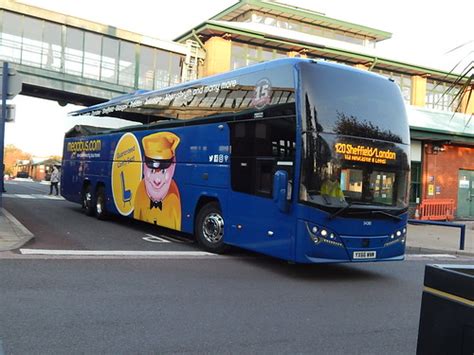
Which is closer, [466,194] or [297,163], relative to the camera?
[297,163]

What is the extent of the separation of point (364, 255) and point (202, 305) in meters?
3.46

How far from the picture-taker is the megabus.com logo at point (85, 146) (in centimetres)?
1579

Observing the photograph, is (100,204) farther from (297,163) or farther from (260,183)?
(297,163)

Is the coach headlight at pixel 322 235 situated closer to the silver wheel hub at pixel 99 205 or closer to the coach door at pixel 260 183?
the coach door at pixel 260 183

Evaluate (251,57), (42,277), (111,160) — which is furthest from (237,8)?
(42,277)

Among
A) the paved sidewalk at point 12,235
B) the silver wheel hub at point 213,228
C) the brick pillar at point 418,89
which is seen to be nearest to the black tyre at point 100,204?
the paved sidewalk at point 12,235

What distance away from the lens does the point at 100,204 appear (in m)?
15.4

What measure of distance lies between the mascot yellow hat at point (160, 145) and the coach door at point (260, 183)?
2.42 m

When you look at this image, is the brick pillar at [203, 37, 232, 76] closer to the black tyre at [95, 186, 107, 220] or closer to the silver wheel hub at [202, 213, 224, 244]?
the black tyre at [95, 186, 107, 220]

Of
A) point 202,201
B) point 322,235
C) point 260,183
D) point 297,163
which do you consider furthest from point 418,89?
point 322,235

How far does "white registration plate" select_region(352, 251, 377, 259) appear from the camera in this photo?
332 inches

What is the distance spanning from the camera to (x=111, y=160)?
14836 millimetres

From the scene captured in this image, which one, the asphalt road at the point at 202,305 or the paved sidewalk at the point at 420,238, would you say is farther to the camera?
the paved sidewalk at the point at 420,238

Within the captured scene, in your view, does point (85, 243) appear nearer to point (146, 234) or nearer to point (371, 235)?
point (146, 234)
